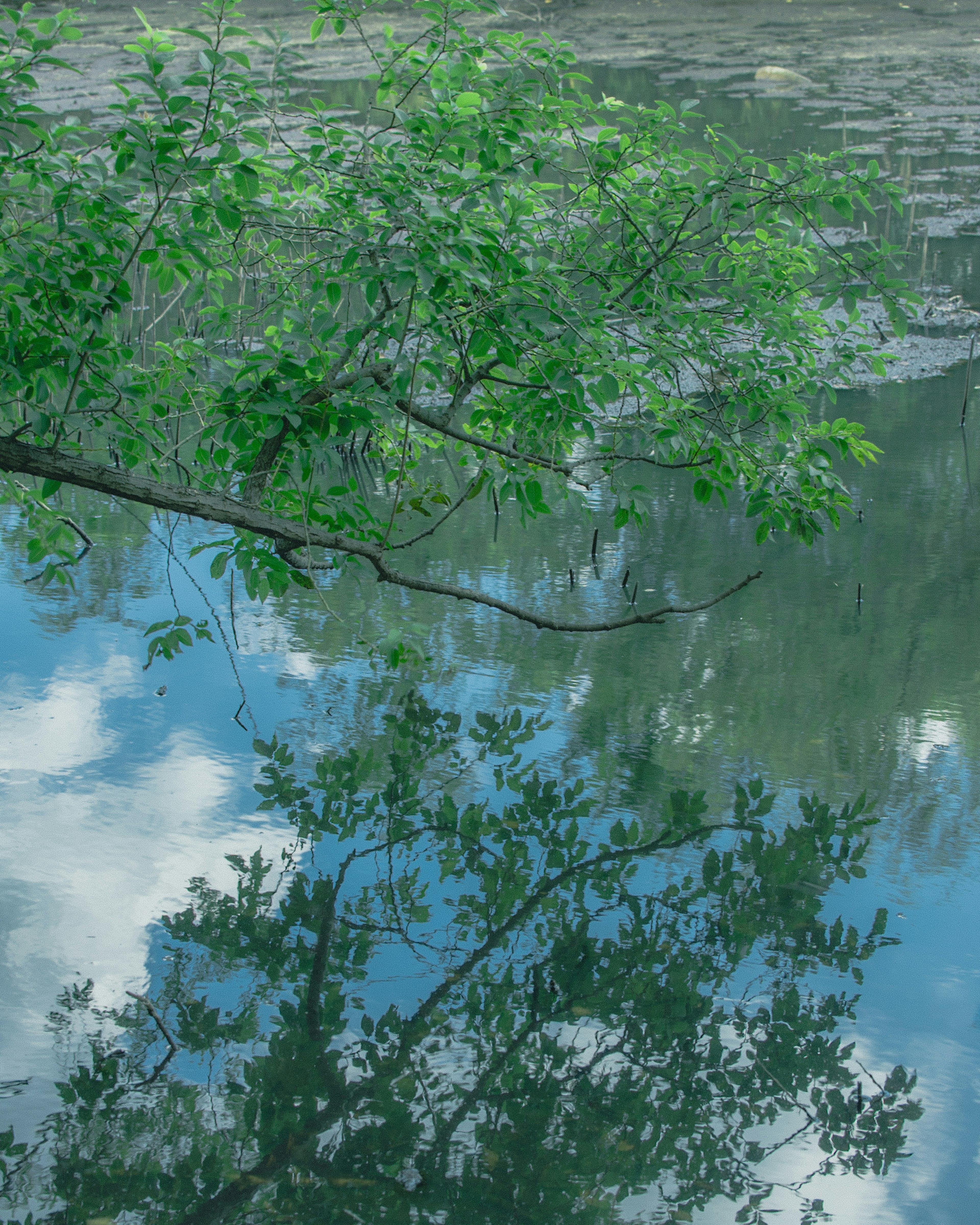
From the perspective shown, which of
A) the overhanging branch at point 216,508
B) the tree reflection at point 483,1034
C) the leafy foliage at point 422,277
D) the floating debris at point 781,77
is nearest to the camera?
the tree reflection at point 483,1034

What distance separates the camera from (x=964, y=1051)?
8.05 ft

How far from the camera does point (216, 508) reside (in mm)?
2920

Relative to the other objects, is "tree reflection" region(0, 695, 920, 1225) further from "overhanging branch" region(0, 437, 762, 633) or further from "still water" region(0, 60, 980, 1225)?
"overhanging branch" region(0, 437, 762, 633)

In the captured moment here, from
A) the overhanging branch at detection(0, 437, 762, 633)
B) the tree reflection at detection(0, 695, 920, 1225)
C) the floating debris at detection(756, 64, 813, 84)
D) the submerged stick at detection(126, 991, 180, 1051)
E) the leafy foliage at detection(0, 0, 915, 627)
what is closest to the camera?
the tree reflection at detection(0, 695, 920, 1225)

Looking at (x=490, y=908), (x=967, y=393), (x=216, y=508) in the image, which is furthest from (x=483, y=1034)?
(x=967, y=393)

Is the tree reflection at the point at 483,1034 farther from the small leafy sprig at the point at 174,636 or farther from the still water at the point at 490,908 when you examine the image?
the small leafy sprig at the point at 174,636

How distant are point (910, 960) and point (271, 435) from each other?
204 cm

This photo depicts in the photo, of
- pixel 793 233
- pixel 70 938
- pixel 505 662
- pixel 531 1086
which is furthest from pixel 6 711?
pixel 793 233

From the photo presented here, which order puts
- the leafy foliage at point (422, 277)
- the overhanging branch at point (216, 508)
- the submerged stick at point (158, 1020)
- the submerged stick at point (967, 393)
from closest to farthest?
the submerged stick at point (158, 1020) → the leafy foliage at point (422, 277) → the overhanging branch at point (216, 508) → the submerged stick at point (967, 393)

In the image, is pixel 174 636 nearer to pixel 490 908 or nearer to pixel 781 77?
pixel 490 908

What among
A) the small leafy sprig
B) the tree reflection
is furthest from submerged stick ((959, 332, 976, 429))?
the small leafy sprig

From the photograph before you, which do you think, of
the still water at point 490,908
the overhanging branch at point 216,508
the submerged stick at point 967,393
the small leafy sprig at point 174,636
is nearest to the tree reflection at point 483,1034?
the still water at point 490,908

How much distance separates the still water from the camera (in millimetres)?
2146

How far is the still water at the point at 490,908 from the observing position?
2146mm
